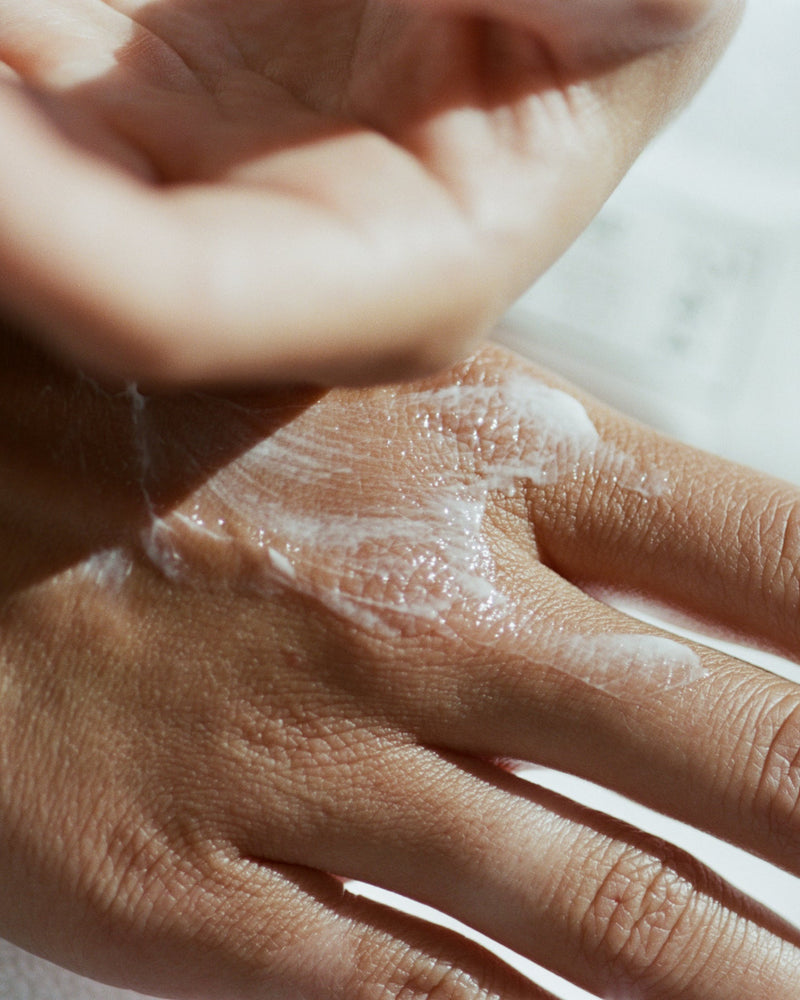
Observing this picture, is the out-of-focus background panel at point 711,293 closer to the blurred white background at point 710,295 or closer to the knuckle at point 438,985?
the blurred white background at point 710,295

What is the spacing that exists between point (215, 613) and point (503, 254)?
29cm

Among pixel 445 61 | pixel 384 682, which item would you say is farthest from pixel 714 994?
pixel 445 61

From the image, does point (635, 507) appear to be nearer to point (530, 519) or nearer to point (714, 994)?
point (530, 519)

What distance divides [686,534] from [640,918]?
22 cm

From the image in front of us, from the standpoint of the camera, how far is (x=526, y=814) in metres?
0.62

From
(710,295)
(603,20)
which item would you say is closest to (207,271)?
(603,20)

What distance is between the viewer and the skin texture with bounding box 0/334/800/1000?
60cm

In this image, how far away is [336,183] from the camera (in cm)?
40

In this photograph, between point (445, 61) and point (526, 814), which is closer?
point (445, 61)

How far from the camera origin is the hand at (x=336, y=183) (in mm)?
369

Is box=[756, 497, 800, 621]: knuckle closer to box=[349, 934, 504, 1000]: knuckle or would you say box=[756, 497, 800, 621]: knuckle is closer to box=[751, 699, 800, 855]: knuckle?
box=[751, 699, 800, 855]: knuckle

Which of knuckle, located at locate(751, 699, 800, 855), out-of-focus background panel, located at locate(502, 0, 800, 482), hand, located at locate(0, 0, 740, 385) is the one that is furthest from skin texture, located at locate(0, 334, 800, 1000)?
out-of-focus background panel, located at locate(502, 0, 800, 482)

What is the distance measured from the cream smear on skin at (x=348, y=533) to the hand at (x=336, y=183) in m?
0.19

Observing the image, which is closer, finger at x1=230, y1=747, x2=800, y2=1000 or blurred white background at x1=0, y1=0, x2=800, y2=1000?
finger at x1=230, y1=747, x2=800, y2=1000
